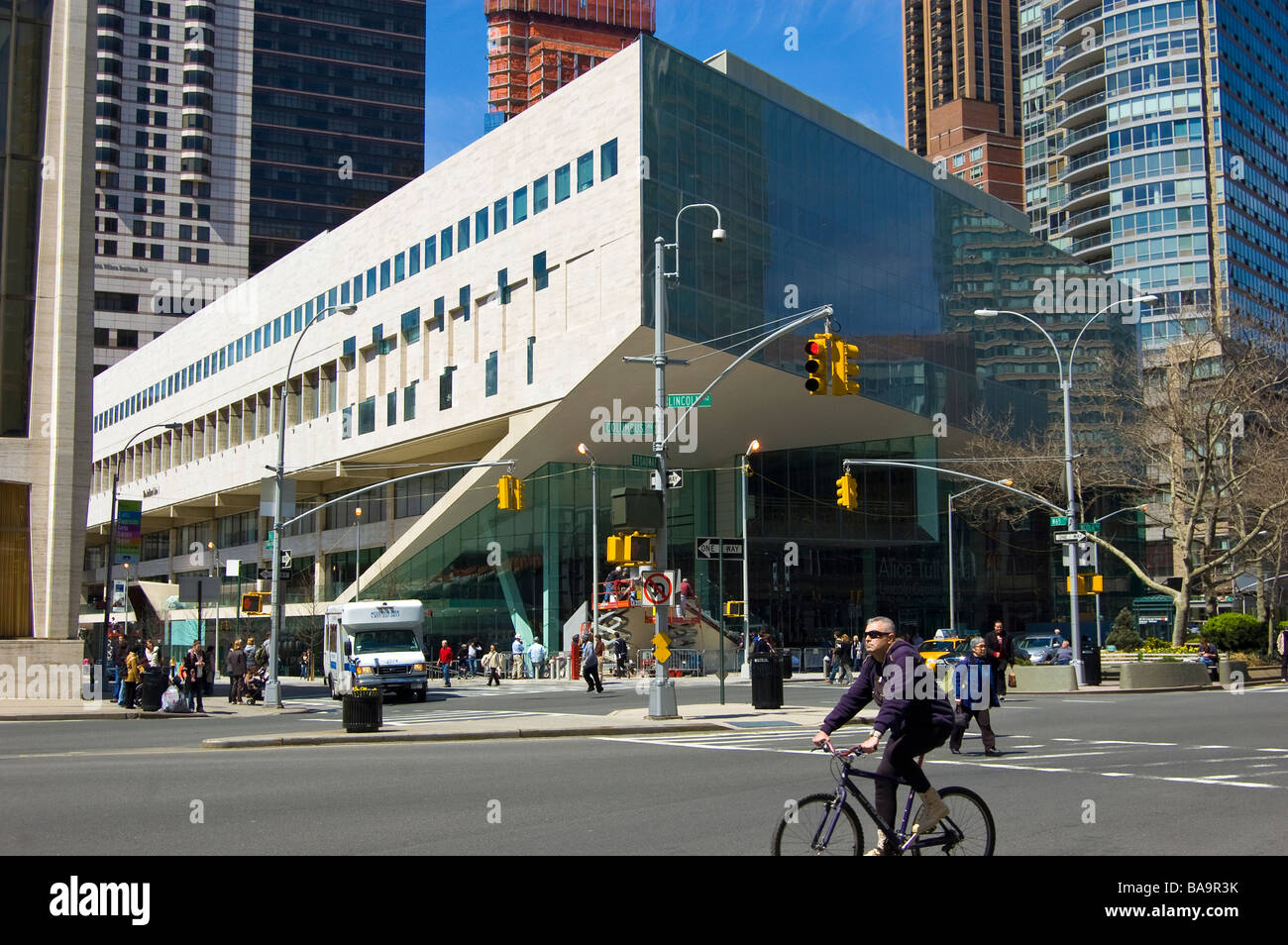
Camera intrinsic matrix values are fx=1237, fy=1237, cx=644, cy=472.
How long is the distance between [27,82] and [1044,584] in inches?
2313

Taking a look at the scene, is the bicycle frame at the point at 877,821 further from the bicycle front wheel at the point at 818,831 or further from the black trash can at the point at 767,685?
the black trash can at the point at 767,685

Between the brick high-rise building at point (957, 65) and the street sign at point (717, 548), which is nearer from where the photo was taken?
the street sign at point (717, 548)

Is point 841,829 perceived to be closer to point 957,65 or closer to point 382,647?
point 382,647

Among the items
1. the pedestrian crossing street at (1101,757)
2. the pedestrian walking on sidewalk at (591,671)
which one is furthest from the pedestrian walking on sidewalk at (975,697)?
the pedestrian walking on sidewalk at (591,671)

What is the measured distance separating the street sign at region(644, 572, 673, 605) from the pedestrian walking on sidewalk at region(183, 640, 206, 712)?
13567mm

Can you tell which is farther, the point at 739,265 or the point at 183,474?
the point at 183,474

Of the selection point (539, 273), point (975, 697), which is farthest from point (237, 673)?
point (975, 697)

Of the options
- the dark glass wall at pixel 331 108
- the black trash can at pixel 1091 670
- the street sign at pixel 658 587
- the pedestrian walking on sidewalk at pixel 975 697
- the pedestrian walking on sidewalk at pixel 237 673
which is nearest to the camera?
the pedestrian walking on sidewalk at pixel 975 697

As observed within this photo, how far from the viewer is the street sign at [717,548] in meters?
26.5

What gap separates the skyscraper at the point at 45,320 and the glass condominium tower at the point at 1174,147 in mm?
84304

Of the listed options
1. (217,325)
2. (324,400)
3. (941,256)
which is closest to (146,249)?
(217,325)

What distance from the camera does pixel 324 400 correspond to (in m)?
68.9

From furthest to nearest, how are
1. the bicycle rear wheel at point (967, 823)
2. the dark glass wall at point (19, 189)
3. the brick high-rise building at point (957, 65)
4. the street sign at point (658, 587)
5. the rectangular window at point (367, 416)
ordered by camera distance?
the brick high-rise building at point (957, 65)
the rectangular window at point (367, 416)
the dark glass wall at point (19, 189)
the street sign at point (658, 587)
the bicycle rear wheel at point (967, 823)
